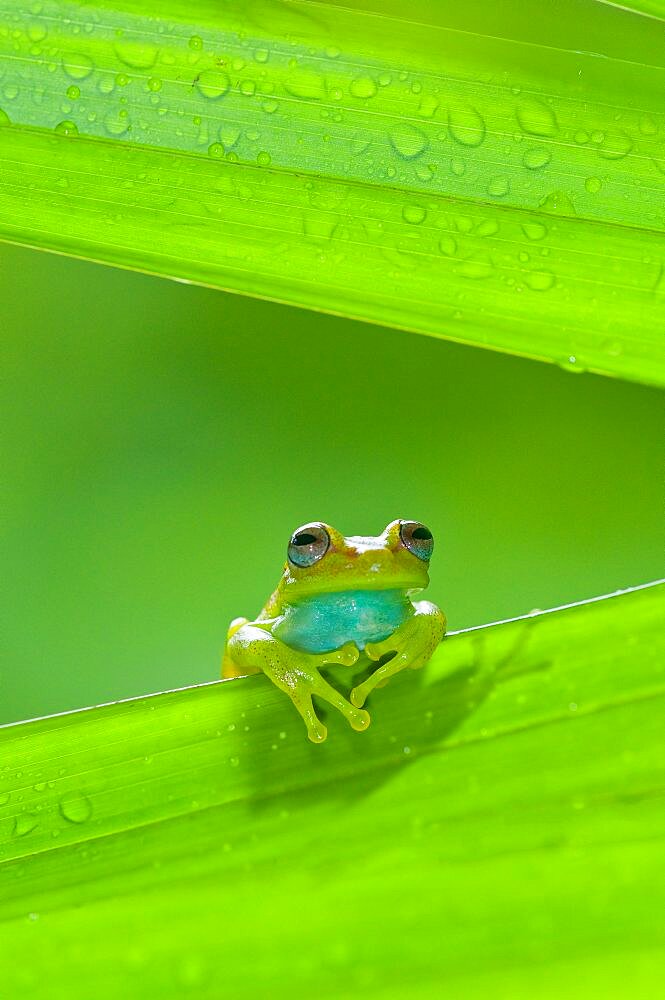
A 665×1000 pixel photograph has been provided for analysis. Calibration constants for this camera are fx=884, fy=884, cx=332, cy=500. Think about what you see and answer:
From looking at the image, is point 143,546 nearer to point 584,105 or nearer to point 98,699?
point 98,699

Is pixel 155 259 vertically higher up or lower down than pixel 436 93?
lower down

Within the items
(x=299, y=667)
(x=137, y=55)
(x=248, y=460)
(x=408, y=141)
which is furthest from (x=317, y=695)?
(x=248, y=460)

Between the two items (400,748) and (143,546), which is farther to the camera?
(143,546)

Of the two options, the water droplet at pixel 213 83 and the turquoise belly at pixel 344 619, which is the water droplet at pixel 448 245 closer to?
the water droplet at pixel 213 83

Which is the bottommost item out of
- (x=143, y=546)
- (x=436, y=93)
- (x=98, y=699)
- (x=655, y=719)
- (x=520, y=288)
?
(x=98, y=699)

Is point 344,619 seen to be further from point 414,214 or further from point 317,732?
point 414,214

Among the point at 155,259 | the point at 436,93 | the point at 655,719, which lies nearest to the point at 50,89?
the point at 155,259
